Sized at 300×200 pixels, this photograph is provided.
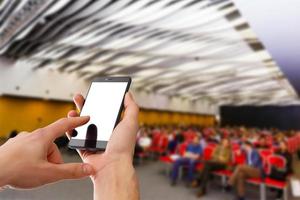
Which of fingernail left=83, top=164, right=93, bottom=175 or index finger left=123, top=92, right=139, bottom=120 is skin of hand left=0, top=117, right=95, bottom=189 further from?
index finger left=123, top=92, right=139, bottom=120

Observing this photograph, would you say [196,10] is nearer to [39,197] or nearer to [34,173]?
[39,197]

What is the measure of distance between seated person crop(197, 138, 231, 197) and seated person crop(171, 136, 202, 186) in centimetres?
39

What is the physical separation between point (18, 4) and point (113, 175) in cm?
614

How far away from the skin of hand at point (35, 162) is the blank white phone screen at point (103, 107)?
164mm

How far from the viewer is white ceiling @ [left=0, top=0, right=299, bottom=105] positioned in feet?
21.4

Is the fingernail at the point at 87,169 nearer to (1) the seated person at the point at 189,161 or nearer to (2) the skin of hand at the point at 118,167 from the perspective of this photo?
(2) the skin of hand at the point at 118,167

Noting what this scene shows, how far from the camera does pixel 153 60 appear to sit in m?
13.1

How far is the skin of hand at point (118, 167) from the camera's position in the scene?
2.15 feet

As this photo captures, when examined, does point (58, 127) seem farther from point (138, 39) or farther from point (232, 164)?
point (138, 39)

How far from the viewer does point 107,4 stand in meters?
6.28

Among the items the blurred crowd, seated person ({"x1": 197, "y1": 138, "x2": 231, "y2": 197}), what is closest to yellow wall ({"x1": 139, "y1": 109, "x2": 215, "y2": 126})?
the blurred crowd

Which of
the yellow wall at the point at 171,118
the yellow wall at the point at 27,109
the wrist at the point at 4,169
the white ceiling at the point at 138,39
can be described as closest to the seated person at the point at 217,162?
the white ceiling at the point at 138,39

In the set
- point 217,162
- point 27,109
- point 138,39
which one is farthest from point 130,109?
point 27,109

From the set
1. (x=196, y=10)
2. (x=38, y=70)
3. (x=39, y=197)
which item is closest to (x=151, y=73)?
(x=38, y=70)
